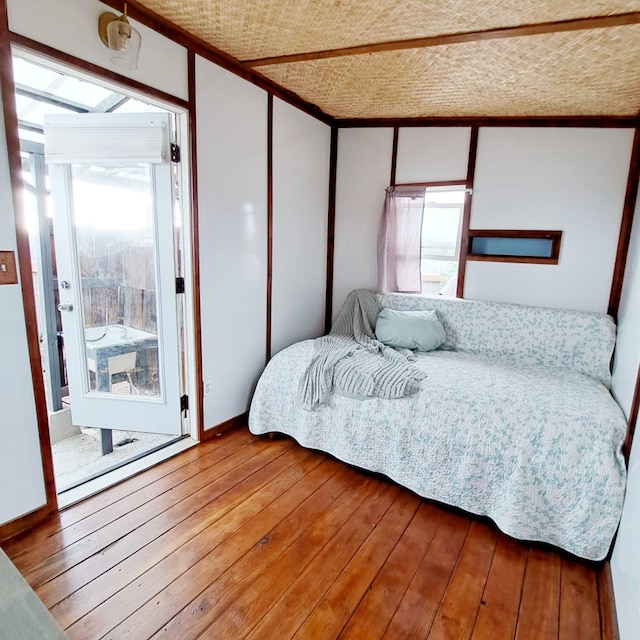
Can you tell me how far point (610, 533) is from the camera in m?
1.69

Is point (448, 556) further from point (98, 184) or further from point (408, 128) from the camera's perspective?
point (408, 128)

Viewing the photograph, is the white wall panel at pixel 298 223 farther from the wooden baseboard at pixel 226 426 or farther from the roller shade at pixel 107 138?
the roller shade at pixel 107 138

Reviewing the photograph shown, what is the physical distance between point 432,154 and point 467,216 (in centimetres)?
58

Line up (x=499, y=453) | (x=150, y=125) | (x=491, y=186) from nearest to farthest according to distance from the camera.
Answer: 1. (x=499, y=453)
2. (x=150, y=125)
3. (x=491, y=186)

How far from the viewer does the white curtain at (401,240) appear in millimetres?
3252

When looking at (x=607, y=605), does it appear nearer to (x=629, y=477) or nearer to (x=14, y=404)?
(x=629, y=477)

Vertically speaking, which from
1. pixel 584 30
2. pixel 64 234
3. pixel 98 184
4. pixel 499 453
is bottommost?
pixel 499 453

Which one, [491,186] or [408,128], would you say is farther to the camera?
[408,128]

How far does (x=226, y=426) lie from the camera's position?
110 inches

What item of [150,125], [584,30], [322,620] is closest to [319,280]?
[150,125]

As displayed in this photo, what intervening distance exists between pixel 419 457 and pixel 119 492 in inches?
64.0

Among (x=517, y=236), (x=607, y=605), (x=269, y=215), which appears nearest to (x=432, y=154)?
(x=517, y=236)

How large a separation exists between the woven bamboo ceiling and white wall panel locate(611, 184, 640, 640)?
1.00 m

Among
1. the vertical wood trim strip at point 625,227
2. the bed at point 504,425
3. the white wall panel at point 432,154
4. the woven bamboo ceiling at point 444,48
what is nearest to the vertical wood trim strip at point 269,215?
the woven bamboo ceiling at point 444,48
